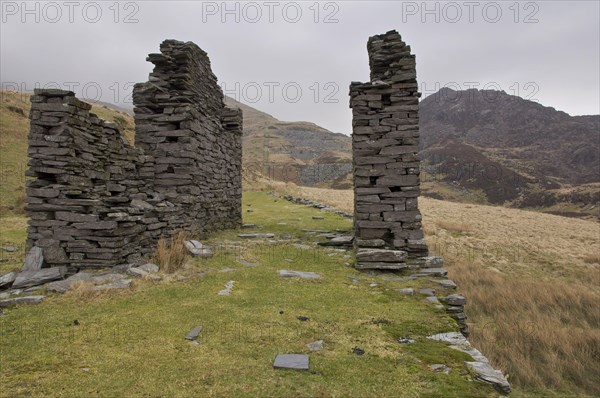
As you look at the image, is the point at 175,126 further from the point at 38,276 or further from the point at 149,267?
the point at 38,276

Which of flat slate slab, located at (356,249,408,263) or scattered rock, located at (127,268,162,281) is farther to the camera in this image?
flat slate slab, located at (356,249,408,263)

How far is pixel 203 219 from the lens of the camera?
13.4 m

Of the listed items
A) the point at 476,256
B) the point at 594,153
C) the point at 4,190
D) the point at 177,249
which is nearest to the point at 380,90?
the point at 177,249

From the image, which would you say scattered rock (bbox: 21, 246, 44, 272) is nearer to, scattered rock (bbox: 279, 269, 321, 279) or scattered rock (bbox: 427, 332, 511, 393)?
scattered rock (bbox: 279, 269, 321, 279)

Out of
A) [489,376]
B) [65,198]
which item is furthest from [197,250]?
[489,376]

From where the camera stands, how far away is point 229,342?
5051mm

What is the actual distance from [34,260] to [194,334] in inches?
197

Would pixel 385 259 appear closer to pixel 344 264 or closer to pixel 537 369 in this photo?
pixel 344 264

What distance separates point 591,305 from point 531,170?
99.5m

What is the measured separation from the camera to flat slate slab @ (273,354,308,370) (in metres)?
4.34

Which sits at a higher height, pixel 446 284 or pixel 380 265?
pixel 380 265

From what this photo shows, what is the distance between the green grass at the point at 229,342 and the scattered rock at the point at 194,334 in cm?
8

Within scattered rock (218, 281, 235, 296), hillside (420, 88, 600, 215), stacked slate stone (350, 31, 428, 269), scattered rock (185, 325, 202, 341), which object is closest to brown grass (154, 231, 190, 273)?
scattered rock (218, 281, 235, 296)

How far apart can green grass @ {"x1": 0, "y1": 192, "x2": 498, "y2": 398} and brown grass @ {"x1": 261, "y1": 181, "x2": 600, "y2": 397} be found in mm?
2368
